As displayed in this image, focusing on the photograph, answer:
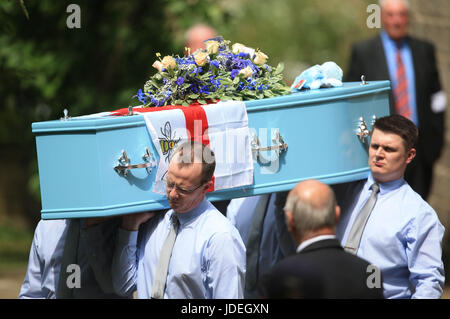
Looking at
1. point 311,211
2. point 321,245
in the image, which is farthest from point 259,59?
point 321,245

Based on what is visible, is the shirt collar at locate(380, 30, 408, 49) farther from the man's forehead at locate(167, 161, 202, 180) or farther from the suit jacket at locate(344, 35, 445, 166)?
the man's forehead at locate(167, 161, 202, 180)

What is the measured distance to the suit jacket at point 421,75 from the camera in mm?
8312

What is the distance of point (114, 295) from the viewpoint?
18.2 feet

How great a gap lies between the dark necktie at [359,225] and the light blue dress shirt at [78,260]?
1.37 m

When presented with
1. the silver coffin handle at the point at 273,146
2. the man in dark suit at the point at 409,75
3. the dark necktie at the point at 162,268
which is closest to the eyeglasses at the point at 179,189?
the dark necktie at the point at 162,268

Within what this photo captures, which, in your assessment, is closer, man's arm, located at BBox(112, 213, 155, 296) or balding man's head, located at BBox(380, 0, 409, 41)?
man's arm, located at BBox(112, 213, 155, 296)

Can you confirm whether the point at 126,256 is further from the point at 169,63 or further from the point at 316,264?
the point at 316,264

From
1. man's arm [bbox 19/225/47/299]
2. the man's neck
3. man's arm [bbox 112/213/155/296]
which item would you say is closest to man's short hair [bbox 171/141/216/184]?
man's arm [bbox 112/213/155/296]

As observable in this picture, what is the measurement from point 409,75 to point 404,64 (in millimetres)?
119

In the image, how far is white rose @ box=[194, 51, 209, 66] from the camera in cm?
552

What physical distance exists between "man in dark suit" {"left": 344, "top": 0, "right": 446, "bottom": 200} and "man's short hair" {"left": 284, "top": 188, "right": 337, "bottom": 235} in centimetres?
432

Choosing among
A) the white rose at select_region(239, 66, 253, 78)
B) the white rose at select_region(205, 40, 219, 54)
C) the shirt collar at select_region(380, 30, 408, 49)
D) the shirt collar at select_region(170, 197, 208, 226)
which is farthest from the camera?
the shirt collar at select_region(380, 30, 408, 49)

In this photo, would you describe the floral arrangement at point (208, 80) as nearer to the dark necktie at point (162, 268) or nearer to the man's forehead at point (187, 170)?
the man's forehead at point (187, 170)
